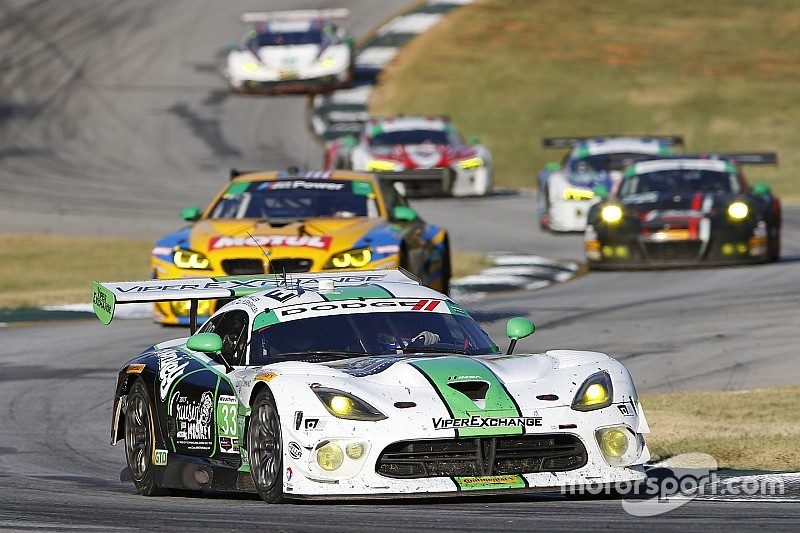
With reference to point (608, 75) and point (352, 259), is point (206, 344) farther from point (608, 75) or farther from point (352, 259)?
point (608, 75)

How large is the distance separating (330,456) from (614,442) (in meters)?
1.34

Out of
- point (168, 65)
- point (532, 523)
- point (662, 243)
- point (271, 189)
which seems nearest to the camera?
point (532, 523)

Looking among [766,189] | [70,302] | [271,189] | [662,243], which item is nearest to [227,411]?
[271,189]

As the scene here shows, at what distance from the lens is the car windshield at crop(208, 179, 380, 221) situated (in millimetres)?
17172

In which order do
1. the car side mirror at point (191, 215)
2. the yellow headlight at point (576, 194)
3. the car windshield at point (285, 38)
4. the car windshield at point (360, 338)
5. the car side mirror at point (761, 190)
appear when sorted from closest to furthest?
the car windshield at point (360, 338), the car side mirror at point (191, 215), the car side mirror at point (761, 190), the yellow headlight at point (576, 194), the car windshield at point (285, 38)

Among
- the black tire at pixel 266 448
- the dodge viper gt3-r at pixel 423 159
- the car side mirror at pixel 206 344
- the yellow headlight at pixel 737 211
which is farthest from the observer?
the dodge viper gt3-r at pixel 423 159

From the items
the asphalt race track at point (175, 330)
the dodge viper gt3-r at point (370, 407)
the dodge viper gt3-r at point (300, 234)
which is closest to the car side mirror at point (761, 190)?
the asphalt race track at point (175, 330)

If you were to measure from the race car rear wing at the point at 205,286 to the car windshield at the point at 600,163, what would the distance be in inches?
582

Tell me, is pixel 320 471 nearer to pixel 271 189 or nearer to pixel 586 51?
pixel 271 189

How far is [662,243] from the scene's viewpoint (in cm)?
2083

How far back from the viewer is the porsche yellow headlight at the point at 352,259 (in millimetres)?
16078

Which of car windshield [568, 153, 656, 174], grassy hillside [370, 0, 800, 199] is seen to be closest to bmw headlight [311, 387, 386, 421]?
car windshield [568, 153, 656, 174]

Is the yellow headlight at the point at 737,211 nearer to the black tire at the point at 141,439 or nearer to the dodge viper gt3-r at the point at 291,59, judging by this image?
the black tire at the point at 141,439

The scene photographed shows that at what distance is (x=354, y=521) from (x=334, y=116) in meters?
28.1
